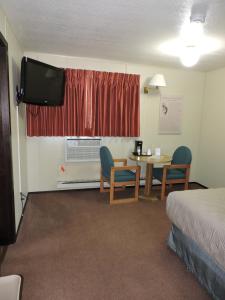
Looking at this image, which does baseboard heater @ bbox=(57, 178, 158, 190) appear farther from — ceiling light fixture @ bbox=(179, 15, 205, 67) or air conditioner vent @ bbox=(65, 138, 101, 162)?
ceiling light fixture @ bbox=(179, 15, 205, 67)

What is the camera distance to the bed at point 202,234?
1.65 meters

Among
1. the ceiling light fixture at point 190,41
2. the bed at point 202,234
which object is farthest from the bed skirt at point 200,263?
the ceiling light fixture at point 190,41

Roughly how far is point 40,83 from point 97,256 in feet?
7.66

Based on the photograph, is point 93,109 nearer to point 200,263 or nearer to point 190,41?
point 190,41

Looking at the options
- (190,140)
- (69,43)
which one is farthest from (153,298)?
(190,140)

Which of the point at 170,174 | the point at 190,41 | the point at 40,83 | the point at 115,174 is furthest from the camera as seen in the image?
the point at 170,174

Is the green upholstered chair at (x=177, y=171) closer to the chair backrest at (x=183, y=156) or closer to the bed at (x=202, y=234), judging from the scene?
the chair backrest at (x=183, y=156)

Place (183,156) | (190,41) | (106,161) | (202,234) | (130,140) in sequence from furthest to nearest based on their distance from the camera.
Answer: (130,140) → (183,156) → (106,161) → (190,41) → (202,234)

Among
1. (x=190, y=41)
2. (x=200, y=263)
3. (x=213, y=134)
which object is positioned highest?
(x=190, y=41)

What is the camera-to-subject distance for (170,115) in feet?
14.5

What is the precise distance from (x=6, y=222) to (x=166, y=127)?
3371 millimetres

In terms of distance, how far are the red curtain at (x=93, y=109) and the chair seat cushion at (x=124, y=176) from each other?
2.59ft

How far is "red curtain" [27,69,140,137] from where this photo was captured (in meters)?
3.71

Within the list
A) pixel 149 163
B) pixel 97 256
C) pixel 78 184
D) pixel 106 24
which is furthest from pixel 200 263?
pixel 78 184
